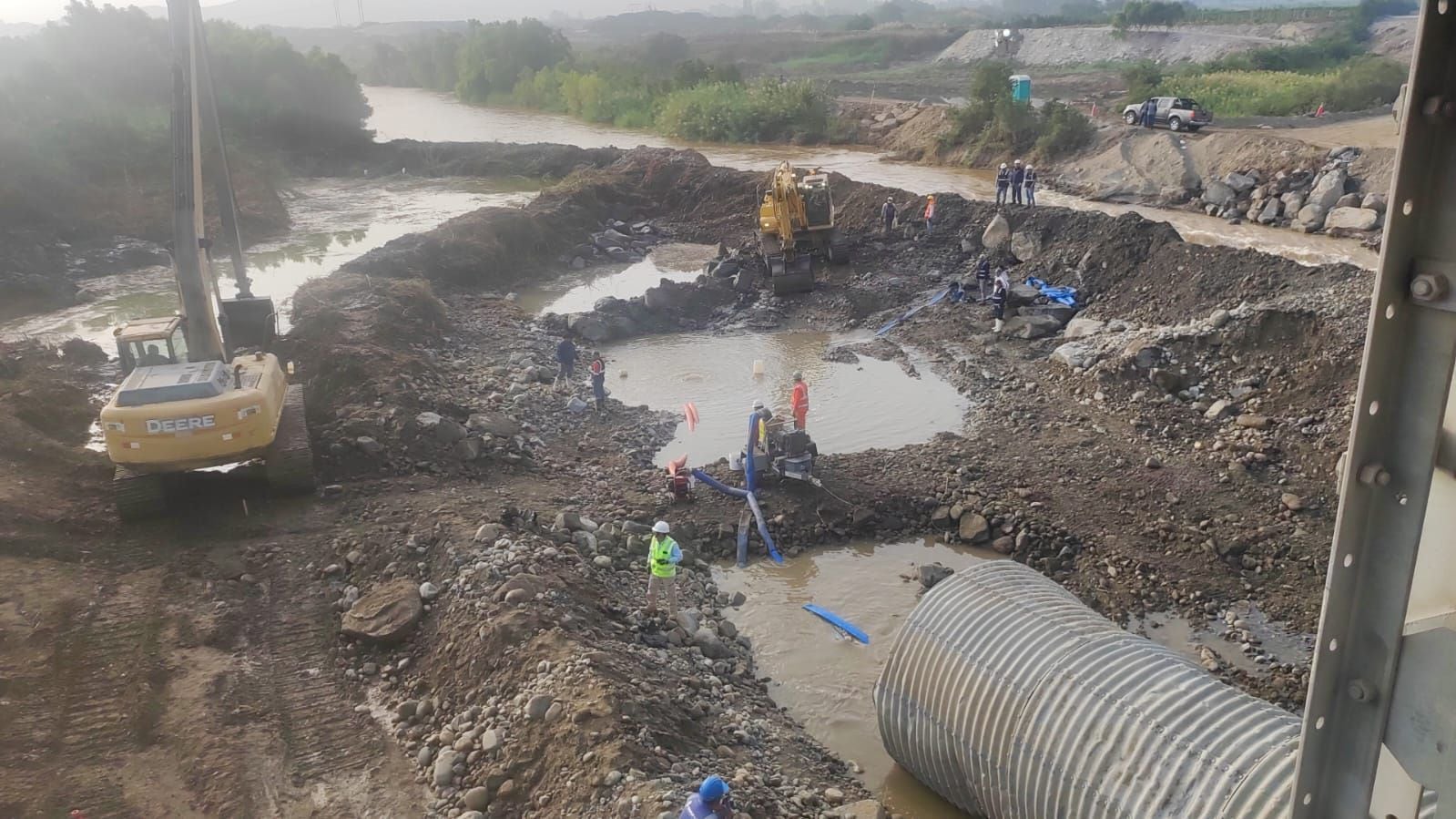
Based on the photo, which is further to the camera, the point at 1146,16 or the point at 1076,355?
the point at 1146,16

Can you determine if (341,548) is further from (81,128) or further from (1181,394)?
(81,128)

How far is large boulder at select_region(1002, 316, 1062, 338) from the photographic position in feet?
54.5

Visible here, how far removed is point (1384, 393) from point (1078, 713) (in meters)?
3.84

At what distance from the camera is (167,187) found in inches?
1200

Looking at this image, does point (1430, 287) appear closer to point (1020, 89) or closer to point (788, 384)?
point (788, 384)

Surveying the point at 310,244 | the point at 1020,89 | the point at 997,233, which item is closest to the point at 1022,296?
the point at 997,233

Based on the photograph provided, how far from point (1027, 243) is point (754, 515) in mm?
12016

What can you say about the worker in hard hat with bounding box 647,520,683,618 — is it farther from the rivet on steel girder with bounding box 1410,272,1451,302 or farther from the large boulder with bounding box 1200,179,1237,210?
the large boulder with bounding box 1200,179,1237,210

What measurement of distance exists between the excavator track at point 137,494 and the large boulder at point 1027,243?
16240mm

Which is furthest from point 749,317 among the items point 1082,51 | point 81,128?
point 1082,51

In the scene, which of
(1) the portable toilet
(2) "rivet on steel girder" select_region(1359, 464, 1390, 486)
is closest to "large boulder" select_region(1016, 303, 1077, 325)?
(2) "rivet on steel girder" select_region(1359, 464, 1390, 486)

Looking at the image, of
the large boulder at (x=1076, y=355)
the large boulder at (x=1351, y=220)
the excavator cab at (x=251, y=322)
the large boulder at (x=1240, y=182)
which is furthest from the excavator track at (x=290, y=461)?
the large boulder at (x=1240, y=182)

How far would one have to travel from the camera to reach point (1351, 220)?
2061cm

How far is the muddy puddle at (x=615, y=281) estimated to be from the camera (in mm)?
21594
